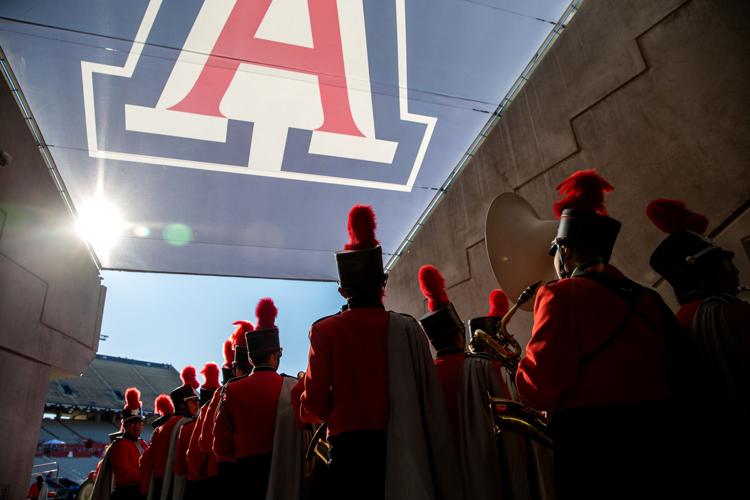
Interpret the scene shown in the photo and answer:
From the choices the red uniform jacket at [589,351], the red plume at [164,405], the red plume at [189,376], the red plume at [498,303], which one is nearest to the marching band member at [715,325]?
the red uniform jacket at [589,351]

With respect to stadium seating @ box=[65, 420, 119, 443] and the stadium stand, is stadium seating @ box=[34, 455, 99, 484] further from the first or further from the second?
stadium seating @ box=[65, 420, 119, 443]

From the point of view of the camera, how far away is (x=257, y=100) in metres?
4.95

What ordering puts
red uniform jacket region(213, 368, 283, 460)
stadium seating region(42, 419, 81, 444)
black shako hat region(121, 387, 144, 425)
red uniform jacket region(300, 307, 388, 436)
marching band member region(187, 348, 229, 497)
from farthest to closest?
stadium seating region(42, 419, 81, 444), black shako hat region(121, 387, 144, 425), marching band member region(187, 348, 229, 497), red uniform jacket region(213, 368, 283, 460), red uniform jacket region(300, 307, 388, 436)

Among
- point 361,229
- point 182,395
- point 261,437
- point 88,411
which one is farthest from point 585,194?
point 88,411

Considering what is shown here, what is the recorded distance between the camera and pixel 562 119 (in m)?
4.21

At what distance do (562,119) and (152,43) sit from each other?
3.94 meters

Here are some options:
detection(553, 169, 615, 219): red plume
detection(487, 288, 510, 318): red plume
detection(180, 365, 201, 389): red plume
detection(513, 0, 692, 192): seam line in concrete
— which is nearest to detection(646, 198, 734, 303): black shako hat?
detection(553, 169, 615, 219): red plume

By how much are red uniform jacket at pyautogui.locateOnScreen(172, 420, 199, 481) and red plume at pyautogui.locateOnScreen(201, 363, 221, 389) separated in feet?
1.19

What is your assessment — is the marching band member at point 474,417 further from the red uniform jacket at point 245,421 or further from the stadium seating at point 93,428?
the stadium seating at point 93,428

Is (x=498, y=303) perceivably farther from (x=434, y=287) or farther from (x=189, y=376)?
(x=189, y=376)

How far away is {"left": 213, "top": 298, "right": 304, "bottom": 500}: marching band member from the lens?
2668 mm

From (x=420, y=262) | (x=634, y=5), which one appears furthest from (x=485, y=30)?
(x=420, y=262)

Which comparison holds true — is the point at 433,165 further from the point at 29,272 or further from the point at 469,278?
the point at 29,272

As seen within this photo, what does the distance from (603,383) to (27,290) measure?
5903 millimetres
